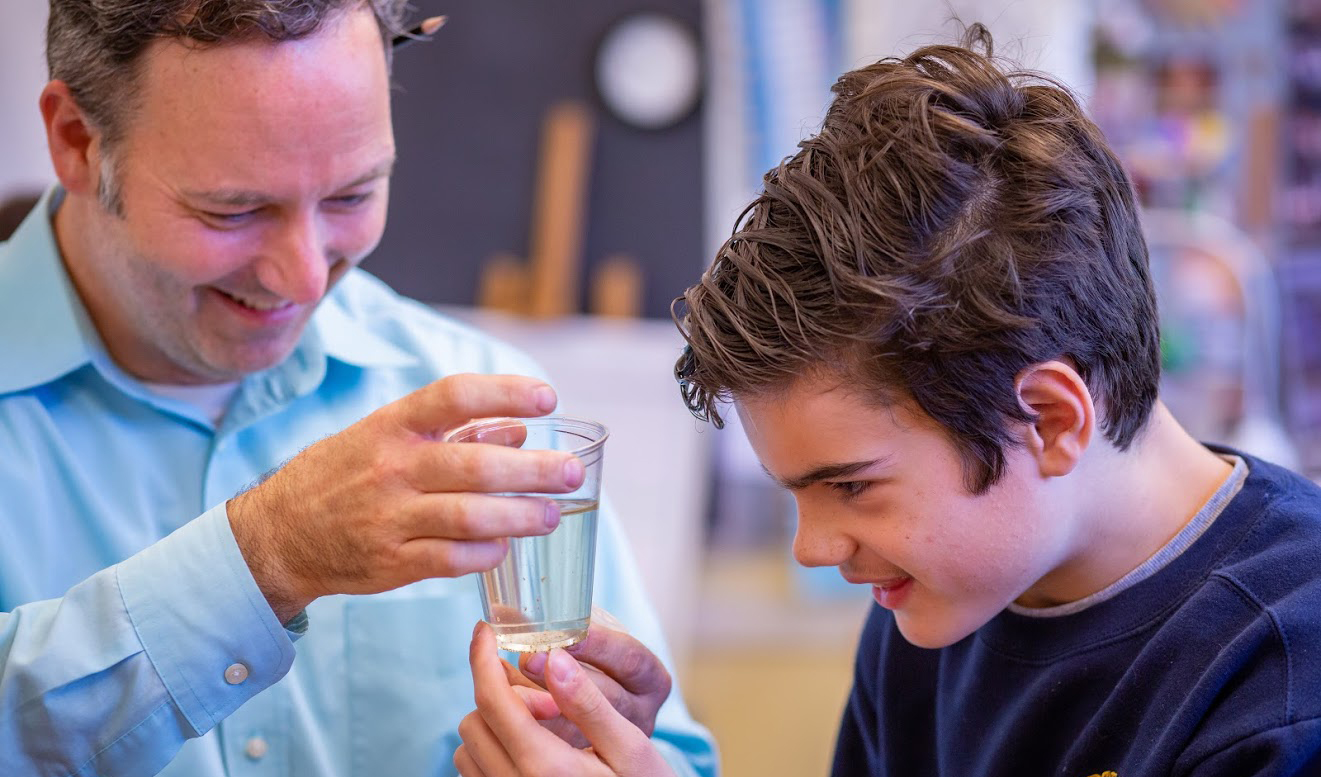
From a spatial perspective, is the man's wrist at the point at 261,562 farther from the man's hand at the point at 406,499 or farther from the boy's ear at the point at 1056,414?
the boy's ear at the point at 1056,414

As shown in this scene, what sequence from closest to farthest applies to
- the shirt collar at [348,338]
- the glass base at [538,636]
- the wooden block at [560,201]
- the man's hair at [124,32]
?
the glass base at [538,636], the man's hair at [124,32], the shirt collar at [348,338], the wooden block at [560,201]

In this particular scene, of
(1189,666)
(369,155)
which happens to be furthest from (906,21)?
(1189,666)

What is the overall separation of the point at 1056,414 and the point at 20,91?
158 inches

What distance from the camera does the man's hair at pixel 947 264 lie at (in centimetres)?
125

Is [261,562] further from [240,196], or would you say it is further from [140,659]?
[240,196]

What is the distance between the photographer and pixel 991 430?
1267 mm

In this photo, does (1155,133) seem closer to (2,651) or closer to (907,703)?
(907,703)

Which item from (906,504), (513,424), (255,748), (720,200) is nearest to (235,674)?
(255,748)

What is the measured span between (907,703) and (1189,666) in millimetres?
432

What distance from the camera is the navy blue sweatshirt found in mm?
1163

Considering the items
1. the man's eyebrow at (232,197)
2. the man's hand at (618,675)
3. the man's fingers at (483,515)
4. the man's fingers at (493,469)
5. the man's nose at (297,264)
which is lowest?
the man's hand at (618,675)

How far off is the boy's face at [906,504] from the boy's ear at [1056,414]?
0.02 meters

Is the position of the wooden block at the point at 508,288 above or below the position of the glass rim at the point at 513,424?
below

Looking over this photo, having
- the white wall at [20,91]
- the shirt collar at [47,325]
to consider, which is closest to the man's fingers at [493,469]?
the shirt collar at [47,325]
